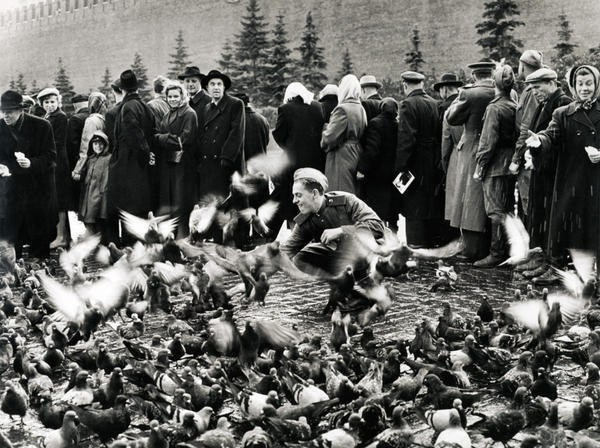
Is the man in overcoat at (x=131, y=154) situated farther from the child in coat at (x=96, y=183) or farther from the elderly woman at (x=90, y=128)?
the elderly woman at (x=90, y=128)

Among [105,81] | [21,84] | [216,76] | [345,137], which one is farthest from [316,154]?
[21,84]

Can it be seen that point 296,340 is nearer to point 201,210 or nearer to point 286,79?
point 201,210

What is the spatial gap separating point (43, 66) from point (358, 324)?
1917cm

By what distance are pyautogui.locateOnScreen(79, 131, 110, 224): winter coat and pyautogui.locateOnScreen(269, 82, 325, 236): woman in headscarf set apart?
2288 mm

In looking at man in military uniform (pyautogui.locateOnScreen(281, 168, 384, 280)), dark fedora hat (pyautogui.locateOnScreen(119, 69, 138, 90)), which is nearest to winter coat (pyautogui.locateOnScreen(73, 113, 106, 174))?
dark fedora hat (pyautogui.locateOnScreen(119, 69, 138, 90))

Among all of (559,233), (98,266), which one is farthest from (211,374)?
(98,266)

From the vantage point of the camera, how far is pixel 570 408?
17.5 ft

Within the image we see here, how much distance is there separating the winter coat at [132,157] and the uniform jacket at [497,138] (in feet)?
13.5

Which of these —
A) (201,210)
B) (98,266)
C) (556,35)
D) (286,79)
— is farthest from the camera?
(286,79)

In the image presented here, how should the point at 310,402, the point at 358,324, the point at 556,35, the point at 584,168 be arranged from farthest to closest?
1. the point at 556,35
2. the point at 584,168
3. the point at 358,324
4. the point at 310,402

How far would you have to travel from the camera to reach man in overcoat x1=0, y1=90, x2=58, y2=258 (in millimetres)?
11219

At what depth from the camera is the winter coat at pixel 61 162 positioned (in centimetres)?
1238

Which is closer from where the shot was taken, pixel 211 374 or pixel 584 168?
pixel 211 374

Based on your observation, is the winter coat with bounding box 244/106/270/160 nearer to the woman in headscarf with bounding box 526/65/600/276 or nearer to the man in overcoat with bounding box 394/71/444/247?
the man in overcoat with bounding box 394/71/444/247
